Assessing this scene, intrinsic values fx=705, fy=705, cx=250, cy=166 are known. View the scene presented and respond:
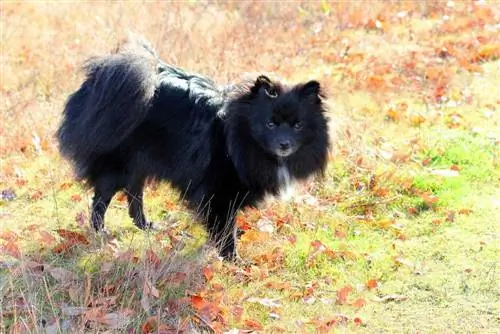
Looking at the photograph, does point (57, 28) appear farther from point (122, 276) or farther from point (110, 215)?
point (122, 276)

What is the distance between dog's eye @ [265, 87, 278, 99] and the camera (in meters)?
4.87

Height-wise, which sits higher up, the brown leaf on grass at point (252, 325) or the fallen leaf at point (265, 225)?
the brown leaf on grass at point (252, 325)

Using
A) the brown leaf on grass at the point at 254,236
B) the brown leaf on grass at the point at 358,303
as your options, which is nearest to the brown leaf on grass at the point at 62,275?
the brown leaf on grass at the point at 254,236

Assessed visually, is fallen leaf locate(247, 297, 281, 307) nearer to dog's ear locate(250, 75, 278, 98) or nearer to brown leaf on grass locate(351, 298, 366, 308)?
brown leaf on grass locate(351, 298, 366, 308)

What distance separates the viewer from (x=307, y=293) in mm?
4707

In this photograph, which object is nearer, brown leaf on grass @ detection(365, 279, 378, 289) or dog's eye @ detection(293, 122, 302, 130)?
brown leaf on grass @ detection(365, 279, 378, 289)

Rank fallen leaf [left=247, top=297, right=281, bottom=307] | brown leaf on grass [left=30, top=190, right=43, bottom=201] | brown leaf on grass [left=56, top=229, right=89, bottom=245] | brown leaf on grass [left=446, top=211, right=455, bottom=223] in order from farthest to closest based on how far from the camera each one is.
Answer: brown leaf on grass [left=30, top=190, right=43, bottom=201]
brown leaf on grass [left=446, top=211, right=455, bottom=223]
brown leaf on grass [left=56, top=229, right=89, bottom=245]
fallen leaf [left=247, top=297, right=281, bottom=307]

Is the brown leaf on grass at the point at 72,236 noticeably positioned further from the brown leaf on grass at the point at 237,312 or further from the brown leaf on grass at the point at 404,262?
the brown leaf on grass at the point at 404,262

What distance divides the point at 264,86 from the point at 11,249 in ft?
6.65

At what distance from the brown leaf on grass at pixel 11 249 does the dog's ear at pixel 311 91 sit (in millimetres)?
2182

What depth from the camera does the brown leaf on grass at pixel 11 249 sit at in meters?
4.63

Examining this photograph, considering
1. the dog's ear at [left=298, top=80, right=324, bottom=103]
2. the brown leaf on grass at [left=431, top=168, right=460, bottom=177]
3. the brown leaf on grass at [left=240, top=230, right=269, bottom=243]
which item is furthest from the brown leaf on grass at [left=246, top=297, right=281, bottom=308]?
the brown leaf on grass at [left=431, top=168, right=460, bottom=177]

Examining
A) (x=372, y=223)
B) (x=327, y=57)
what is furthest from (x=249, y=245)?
(x=327, y=57)

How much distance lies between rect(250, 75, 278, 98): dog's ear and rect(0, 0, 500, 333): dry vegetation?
51cm
